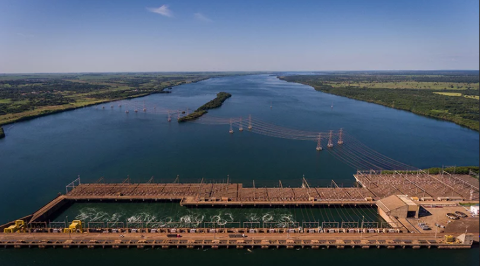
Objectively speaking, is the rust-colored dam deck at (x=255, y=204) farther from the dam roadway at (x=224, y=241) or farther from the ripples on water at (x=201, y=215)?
the ripples on water at (x=201, y=215)

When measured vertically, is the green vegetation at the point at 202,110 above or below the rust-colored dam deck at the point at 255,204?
above

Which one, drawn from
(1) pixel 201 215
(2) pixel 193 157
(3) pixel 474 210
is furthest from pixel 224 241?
(3) pixel 474 210

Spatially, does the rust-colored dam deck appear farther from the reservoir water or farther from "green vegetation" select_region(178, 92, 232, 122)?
"green vegetation" select_region(178, 92, 232, 122)

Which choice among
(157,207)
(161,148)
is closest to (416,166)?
(157,207)

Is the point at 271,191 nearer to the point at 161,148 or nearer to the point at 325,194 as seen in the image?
the point at 325,194

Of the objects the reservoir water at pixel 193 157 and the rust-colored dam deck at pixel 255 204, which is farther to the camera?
the rust-colored dam deck at pixel 255 204

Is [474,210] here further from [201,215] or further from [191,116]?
[191,116]

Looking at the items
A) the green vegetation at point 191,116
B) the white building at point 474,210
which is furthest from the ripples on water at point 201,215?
the green vegetation at point 191,116

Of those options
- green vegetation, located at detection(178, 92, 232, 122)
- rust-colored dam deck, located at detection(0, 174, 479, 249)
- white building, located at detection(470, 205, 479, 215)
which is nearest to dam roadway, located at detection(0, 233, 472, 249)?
rust-colored dam deck, located at detection(0, 174, 479, 249)
